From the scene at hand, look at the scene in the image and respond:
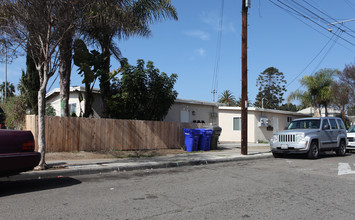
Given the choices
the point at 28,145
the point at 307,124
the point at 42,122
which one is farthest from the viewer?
the point at 307,124

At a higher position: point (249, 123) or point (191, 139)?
point (249, 123)

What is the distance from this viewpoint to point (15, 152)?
6.29 m

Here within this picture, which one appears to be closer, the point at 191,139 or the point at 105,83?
the point at 105,83

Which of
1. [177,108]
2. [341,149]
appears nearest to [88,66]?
[177,108]

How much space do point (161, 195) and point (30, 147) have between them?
307cm

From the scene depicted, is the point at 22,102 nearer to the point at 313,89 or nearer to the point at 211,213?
the point at 211,213

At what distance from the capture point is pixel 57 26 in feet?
30.3

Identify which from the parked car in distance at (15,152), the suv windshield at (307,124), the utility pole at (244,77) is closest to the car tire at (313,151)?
the suv windshield at (307,124)

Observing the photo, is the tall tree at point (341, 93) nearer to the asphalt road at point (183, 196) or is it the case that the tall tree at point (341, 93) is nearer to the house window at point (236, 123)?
the house window at point (236, 123)

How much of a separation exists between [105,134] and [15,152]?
7.08m

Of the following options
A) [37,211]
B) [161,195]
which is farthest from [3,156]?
[161,195]

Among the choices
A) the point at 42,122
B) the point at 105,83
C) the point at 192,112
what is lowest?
the point at 42,122

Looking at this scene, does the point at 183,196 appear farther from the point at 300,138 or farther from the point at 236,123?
the point at 236,123

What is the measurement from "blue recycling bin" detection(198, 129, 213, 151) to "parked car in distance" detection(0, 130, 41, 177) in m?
10.1
